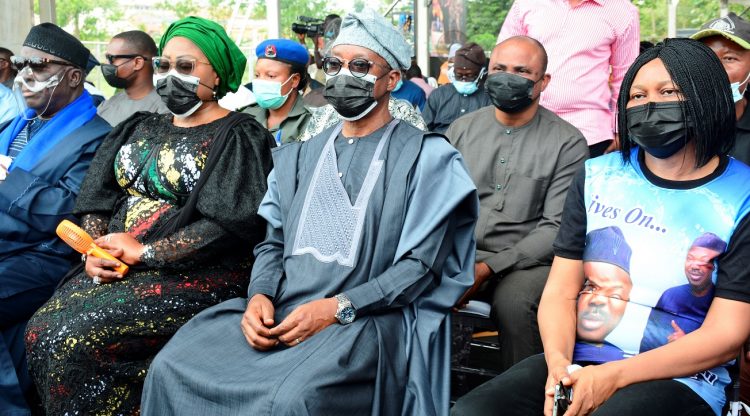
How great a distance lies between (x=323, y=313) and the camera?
2.93m

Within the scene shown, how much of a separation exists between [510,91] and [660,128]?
1396 mm

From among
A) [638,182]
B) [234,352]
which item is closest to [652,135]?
[638,182]

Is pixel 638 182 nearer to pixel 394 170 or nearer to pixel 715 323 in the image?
pixel 715 323

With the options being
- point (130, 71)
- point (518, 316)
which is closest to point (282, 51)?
point (130, 71)

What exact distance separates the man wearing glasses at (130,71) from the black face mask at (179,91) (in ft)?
7.92

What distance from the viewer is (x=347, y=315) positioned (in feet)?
9.67

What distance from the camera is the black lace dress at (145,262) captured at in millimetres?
3461

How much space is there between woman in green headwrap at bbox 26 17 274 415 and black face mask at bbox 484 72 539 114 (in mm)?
1092

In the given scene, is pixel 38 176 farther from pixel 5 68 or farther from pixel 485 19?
pixel 485 19

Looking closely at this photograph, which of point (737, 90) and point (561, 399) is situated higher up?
point (737, 90)

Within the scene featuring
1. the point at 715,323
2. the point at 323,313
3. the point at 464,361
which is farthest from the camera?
the point at 464,361

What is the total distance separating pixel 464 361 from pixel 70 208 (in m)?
2.28

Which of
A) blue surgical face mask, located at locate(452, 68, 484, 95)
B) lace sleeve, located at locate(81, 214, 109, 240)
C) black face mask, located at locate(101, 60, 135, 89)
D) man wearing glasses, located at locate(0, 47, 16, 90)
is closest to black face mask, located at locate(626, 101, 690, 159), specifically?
lace sleeve, located at locate(81, 214, 109, 240)

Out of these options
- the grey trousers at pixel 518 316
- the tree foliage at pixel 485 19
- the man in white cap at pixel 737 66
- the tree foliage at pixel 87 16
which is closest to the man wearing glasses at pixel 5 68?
the grey trousers at pixel 518 316
